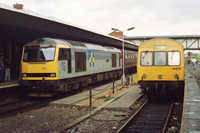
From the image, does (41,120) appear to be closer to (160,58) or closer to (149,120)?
(149,120)

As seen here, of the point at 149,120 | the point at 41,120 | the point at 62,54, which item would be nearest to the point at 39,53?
the point at 62,54

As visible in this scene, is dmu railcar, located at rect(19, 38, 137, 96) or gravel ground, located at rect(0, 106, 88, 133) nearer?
gravel ground, located at rect(0, 106, 88, 133)

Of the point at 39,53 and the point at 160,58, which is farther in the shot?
the point at 39,53

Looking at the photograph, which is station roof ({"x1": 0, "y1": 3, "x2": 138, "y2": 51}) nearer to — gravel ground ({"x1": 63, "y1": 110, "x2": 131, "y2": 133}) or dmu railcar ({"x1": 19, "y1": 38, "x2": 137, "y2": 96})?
dmu railcar ({"x1": 19, "y1": 38, "x2": 137, "y2": 96})

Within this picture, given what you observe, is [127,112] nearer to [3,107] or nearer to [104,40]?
[3,107]

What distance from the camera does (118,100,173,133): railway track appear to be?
25.1ft

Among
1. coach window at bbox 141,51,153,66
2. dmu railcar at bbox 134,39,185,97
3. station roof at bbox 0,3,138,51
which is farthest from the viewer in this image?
station roof at bbox 0,3,138,51

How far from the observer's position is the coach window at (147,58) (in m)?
11.7

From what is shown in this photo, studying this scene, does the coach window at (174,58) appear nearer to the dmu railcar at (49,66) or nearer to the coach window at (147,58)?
the coach window at (147,58)

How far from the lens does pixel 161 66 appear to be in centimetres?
1147

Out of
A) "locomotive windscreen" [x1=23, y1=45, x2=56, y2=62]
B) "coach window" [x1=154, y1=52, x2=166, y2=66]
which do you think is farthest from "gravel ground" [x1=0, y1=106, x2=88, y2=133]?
"coach window" [x1=154, y1=52, x2=166, y2=66]

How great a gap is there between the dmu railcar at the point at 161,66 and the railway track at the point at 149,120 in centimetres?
91

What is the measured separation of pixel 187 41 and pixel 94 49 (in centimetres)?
3095

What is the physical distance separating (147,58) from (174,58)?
4.11ft
